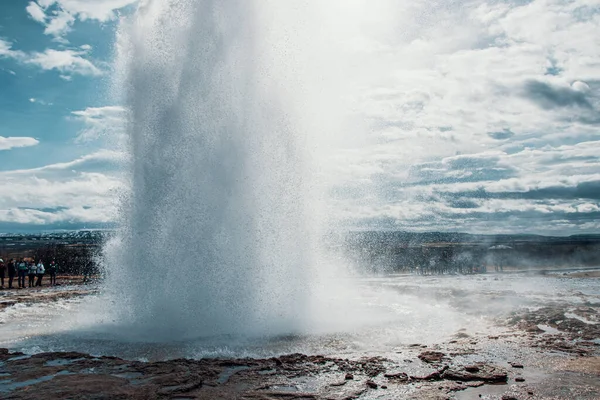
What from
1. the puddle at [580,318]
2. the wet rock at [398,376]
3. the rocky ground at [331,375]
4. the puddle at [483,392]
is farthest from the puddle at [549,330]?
the wet rock at [398,376]

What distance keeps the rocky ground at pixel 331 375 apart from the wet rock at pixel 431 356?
0.02 meters

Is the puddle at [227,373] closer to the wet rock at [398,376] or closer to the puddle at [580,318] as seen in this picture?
the wet rock at [398,376]

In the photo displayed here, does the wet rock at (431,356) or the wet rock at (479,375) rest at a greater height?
the wet rock at (431,356)

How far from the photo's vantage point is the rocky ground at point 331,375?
723 centimetres

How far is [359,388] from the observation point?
745 centimetres

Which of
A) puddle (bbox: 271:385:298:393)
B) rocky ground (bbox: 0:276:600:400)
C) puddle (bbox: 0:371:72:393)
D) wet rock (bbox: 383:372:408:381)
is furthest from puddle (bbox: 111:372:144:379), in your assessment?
wet rock (bbox: 383:372:408:381)

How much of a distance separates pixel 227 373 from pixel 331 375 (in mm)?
1764

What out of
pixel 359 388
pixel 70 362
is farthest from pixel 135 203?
pixel 359 388

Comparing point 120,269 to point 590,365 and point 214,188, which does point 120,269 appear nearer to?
point 214,188

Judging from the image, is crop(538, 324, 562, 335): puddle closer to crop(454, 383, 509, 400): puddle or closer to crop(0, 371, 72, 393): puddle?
crop(454, 383, 509, 400): puddle

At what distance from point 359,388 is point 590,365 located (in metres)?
4.51

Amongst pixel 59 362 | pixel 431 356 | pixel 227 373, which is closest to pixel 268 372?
pixel 227 373

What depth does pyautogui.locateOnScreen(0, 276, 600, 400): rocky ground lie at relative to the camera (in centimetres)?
723

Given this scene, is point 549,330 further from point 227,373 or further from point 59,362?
point 59,362
